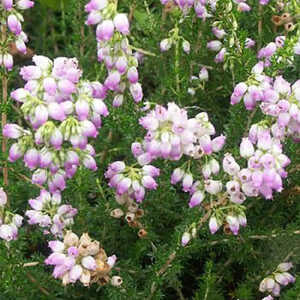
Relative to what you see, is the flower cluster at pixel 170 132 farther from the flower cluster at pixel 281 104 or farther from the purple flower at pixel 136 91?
the purple flower at pixel 136 91

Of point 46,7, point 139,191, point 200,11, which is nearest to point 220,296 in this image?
point 139,191

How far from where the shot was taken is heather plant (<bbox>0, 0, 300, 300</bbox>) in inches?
97.7

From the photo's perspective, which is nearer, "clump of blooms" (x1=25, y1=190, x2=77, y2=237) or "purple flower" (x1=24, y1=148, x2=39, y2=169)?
"purple flower" (x1=24, y1=148, x2=39, y2=169)

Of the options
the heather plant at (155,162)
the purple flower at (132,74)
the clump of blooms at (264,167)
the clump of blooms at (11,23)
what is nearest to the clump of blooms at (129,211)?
the heather plant at (155,162)

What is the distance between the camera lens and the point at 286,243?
3.44 m

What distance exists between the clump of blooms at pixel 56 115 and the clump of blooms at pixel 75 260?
304 mm

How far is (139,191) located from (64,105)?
0.58m

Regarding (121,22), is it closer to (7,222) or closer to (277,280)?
(7,222)

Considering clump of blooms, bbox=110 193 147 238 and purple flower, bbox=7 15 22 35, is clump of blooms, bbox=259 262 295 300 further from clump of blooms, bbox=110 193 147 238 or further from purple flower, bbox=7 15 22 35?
purple flower, bbox=7 15 22 35

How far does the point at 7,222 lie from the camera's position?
303cm

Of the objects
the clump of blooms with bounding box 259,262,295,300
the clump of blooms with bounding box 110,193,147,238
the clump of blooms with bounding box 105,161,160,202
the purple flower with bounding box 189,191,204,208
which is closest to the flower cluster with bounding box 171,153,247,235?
the purple flower with bounding box 189,191,204,208

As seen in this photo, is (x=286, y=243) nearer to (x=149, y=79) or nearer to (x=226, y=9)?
(x=226, y=9)

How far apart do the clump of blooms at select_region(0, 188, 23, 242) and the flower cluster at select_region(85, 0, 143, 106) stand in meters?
0.71

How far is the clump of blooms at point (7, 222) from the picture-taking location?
117 inches
